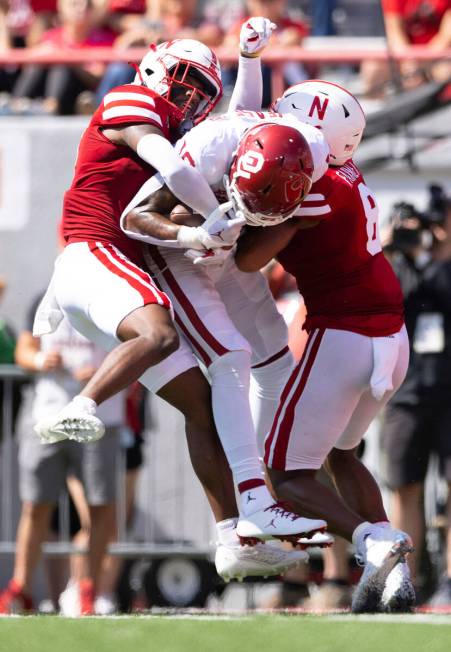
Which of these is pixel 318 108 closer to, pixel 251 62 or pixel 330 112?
pixel 330 112

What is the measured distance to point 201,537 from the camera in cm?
947

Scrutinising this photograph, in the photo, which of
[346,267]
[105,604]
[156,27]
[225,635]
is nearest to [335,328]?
[346,267]

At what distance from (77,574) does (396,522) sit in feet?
5.64

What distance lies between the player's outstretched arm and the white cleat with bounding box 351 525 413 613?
1.71 meters

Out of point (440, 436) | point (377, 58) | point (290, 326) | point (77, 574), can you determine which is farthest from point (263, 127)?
point (377, 58)

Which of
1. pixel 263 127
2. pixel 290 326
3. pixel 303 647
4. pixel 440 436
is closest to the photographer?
pixel 303 647

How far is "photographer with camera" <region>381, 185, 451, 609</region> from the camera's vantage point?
8.38 metres

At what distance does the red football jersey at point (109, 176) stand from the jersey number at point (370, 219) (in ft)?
2.56

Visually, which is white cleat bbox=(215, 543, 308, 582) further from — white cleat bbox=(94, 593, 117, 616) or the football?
white cleat bbox=(94, 593, 117, 616)

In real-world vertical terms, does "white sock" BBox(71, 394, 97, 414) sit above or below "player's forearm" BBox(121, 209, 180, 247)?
below

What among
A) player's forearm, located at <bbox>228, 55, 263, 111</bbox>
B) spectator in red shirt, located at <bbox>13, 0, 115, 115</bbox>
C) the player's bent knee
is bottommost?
the player's bent knee

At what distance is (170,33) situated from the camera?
35.5ft

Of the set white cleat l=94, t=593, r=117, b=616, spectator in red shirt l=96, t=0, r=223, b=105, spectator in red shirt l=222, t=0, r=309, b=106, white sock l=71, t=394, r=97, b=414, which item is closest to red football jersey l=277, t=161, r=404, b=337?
white sock l=71, t=394, r=97, b=414

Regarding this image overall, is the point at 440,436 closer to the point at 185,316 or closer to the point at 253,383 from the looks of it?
the point at 253,383
